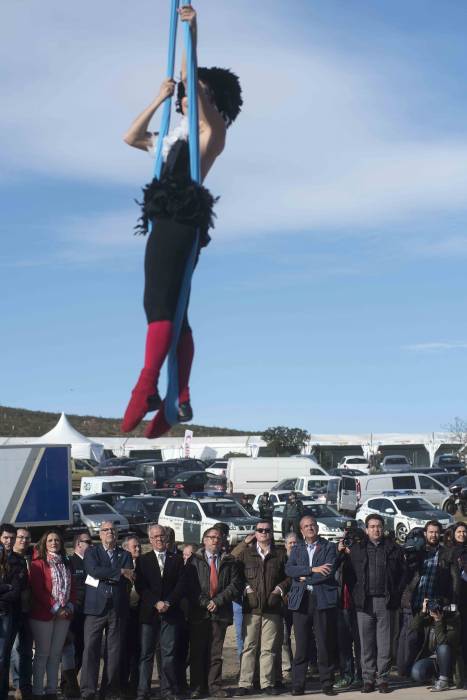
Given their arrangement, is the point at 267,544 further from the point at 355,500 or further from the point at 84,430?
the point at 84,430

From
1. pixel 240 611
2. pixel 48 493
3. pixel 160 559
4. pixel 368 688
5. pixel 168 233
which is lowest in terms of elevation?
pixel 368 688

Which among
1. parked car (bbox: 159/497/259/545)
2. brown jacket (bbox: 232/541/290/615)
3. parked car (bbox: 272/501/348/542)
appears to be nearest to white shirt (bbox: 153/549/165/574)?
brown jacket (bbox: 232/541/290/615)

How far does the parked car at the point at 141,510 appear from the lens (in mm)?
30188

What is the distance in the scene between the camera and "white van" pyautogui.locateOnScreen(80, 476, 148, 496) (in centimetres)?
3662

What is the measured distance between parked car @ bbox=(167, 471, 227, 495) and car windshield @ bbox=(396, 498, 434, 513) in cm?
1458

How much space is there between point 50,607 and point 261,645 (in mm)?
2576

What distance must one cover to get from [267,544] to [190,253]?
6105mm

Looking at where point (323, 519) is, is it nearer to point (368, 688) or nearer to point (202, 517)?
point (202, 517)

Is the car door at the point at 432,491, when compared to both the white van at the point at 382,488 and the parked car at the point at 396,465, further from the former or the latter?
the parked car at the point at 396,465

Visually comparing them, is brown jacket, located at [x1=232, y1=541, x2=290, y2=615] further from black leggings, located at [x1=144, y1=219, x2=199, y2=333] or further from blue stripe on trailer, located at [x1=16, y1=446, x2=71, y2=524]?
blue stripe on trailer, located at [x1=16, y1=446, x2=71, y2=524]

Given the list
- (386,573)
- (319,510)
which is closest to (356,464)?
(319,510)

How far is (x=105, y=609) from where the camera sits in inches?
430

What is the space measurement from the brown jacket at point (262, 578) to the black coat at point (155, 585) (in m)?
0.86

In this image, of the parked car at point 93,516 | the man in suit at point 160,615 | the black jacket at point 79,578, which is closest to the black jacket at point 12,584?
the black jacket at point 79,578
